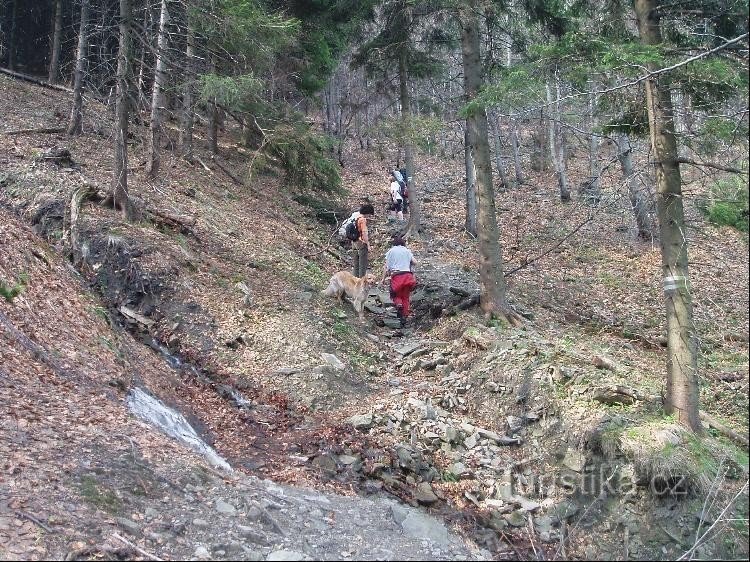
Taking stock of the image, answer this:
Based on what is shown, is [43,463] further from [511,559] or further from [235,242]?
[235,242]

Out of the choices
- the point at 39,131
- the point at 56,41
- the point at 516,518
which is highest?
the point at 56,41

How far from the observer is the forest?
5930 millimetres

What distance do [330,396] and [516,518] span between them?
11.6ft

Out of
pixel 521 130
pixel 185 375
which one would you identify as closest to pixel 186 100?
pixel 185 375

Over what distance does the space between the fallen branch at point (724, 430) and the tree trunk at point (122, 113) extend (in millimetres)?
11149

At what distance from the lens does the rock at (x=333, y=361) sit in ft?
34.6

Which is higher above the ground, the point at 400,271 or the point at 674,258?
the point at 674,258

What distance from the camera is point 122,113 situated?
41.9 feet

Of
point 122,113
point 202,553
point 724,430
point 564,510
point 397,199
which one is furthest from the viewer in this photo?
point 397,199

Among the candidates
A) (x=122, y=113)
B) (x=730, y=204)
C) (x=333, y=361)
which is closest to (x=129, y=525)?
(x=333, y=361)

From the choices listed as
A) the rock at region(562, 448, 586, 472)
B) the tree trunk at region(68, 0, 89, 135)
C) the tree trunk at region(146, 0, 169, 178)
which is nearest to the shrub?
the rock at region(562, 448, 586, 472)

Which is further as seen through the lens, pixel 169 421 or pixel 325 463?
pixel 169 421

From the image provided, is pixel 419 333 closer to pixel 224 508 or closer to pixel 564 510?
pixel 564 510

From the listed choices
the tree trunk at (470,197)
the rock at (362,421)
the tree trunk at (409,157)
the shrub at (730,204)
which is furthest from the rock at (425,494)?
the tree trunk at (470,197)
